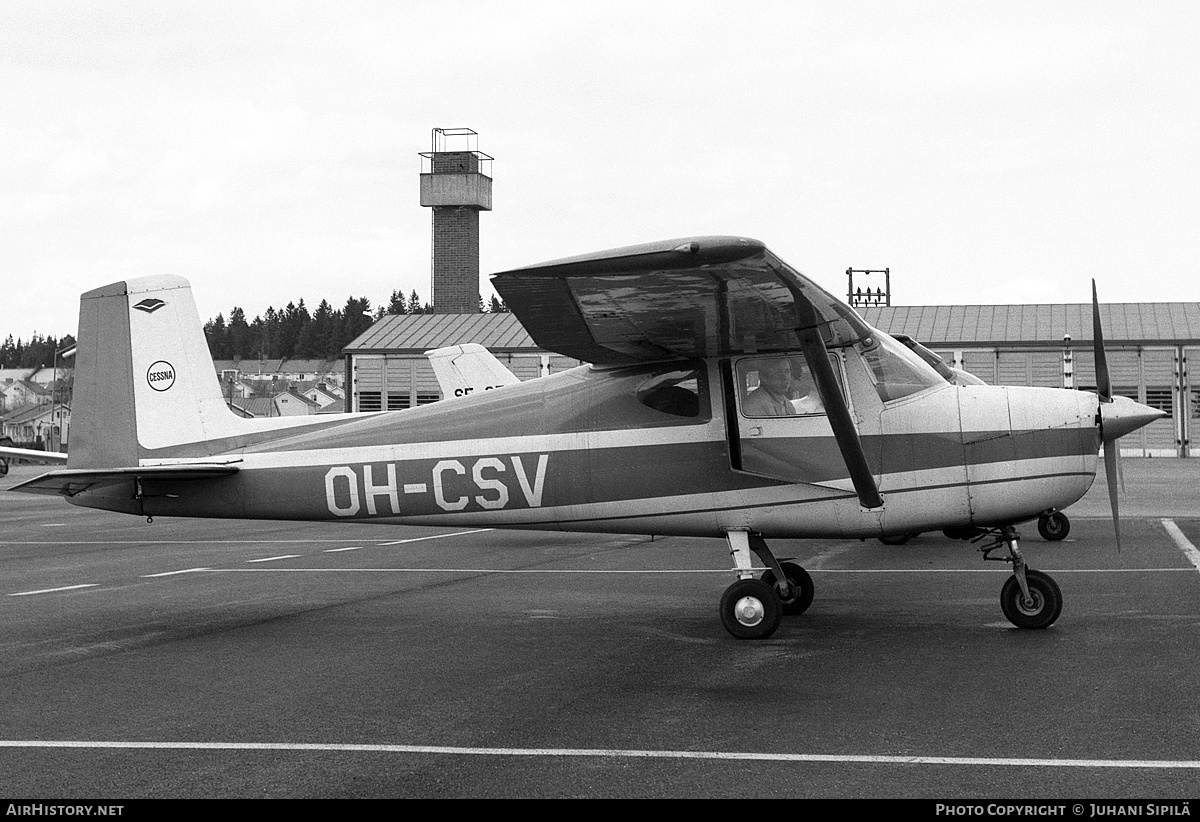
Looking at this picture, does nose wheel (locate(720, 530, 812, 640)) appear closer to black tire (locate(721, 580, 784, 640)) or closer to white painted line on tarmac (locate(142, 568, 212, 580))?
black tire (locate(721, 580, 784, 640))

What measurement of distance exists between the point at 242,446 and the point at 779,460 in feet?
14.2

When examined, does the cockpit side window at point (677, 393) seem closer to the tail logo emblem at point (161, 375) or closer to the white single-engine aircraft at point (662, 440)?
the white single-engine aircraft at point (662, 440)

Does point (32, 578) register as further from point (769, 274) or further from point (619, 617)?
point (769, 274)

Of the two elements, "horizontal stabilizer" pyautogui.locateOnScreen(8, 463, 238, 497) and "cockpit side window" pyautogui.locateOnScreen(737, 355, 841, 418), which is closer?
"cockpit side window" pyautogui.locateOnScreen(737, 355, 841, 418)

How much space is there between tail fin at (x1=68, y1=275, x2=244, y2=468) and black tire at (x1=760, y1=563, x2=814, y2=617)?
452 centimetres

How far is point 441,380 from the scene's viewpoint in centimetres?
2225

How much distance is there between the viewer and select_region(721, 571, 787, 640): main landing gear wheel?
8.62 metres

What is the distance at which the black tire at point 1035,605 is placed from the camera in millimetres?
8852

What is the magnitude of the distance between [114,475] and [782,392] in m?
5.17

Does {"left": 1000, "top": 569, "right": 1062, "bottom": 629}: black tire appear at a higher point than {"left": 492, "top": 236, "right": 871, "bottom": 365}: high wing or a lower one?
lower

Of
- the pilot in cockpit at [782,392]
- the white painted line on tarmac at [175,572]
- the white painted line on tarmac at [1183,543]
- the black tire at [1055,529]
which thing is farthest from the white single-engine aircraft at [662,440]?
the black tire at [1055,529]

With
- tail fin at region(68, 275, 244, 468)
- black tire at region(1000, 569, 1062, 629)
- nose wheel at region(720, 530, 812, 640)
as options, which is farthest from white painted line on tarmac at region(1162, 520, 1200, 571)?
tail fin at region(68, 275, 244, 468)
